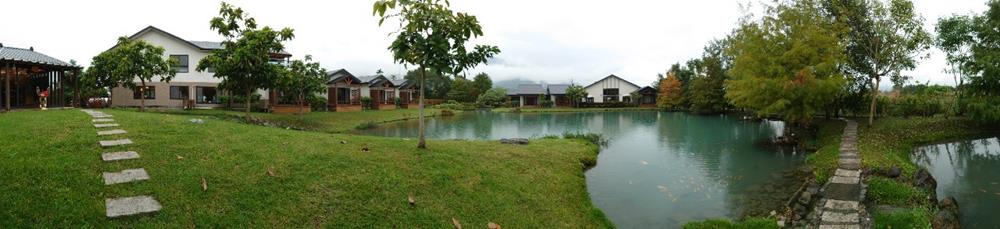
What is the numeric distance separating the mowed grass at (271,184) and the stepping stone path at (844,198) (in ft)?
12.9

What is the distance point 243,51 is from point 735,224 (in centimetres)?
1952

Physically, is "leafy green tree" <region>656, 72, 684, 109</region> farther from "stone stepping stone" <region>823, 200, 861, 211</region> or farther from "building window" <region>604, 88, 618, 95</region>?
"stone stepping stone" <region>823, 200, 861, 211</region>

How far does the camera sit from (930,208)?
9539 millimetres

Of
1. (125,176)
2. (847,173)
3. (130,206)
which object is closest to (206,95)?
(125,176)

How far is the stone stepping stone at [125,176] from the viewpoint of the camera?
6.83 metres

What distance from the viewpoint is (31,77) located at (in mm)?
22234

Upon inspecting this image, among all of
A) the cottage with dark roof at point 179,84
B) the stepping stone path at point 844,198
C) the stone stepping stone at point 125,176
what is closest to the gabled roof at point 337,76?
the cottage with dark roof at point 179,84

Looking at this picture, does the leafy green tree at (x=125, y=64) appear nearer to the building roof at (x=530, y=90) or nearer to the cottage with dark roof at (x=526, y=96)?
the cottage with dark roof at (x=526, y=96)

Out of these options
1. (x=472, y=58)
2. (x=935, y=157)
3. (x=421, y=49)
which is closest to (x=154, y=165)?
(x=421, y=49)

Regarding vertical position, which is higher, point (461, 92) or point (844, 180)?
point (461, 92)

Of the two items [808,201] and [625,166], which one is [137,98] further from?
[808,201]

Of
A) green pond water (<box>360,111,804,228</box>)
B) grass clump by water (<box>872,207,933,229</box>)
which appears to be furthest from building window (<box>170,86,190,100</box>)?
grass clump by water (<box>872,207,933,229</box>)

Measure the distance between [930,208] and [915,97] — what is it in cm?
2833

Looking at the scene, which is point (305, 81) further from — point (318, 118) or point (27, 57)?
point (27, 57)
